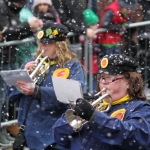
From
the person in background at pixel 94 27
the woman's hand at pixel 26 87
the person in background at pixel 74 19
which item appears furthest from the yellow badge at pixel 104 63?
the person in background at pixel 94 27

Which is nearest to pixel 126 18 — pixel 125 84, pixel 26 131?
pixel 26 131

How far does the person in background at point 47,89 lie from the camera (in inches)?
239

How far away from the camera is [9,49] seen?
7.89m

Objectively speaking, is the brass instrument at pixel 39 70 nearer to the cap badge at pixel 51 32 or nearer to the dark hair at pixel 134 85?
the cap badge at pixel 51 32

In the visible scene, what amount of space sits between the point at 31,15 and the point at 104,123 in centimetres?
430

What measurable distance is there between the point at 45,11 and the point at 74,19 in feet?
1.53

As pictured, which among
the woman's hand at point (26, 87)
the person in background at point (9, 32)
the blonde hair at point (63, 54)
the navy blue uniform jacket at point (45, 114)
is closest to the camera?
the woman's hand at point (26, 87)

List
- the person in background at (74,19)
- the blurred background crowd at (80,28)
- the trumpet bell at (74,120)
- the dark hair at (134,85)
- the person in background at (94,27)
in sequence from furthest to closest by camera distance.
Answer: the person in background at (94,27)
the person in background at (74,19)
the blurred background crowd at (80,28)
the dark hair at (134,85)
the trumpet bell at (74,120)

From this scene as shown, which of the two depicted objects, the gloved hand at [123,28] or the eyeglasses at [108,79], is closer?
the eyeglasses at [108,79]

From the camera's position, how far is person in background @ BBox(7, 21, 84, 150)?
6062mm

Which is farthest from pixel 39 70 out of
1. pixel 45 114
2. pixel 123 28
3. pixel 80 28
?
pixel 123 28

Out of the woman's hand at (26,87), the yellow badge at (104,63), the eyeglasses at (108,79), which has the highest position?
the yellow badge at (104,63)

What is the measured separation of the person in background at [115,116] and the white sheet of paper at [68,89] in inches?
7.9

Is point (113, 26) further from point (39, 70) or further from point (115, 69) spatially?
point (115, 69)
